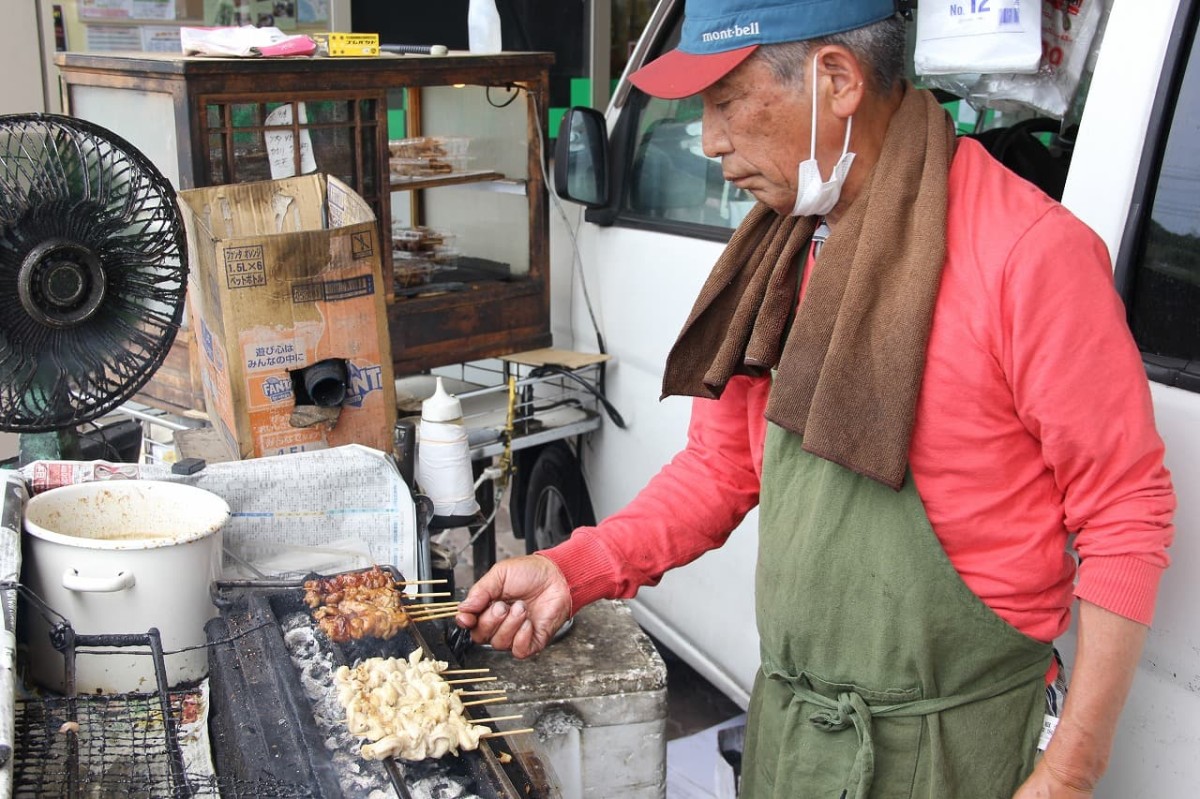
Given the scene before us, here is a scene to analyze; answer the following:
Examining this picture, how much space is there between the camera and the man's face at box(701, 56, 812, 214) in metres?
1.75

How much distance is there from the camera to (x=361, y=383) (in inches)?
106

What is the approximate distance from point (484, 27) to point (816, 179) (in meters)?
2.50

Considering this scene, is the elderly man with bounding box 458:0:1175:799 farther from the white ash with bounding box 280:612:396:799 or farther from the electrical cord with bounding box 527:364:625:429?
the electrical cord with bounding box 527:364:625:429

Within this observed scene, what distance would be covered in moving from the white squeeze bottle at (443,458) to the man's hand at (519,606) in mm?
586

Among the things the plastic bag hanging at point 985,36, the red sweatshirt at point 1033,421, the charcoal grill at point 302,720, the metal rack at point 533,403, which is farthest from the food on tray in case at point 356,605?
the metal rack at point 533,403

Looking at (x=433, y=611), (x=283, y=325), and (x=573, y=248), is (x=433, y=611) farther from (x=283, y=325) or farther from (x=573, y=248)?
(x=573, y=248)

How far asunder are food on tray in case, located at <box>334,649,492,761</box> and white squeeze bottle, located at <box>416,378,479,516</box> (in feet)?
2.78

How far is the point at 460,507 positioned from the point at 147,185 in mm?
986

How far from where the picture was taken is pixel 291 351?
2574 mm

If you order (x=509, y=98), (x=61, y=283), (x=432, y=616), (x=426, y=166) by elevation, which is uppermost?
(x=509, y=98)

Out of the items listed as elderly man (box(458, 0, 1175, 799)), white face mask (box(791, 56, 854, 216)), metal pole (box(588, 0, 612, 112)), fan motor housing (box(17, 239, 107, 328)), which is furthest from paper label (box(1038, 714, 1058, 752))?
metal pole (box(588, 0, 612, 112))

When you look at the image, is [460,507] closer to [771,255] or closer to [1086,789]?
[771,255]

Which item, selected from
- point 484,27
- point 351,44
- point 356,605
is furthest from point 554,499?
point 356,605

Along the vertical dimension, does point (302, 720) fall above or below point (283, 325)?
below
